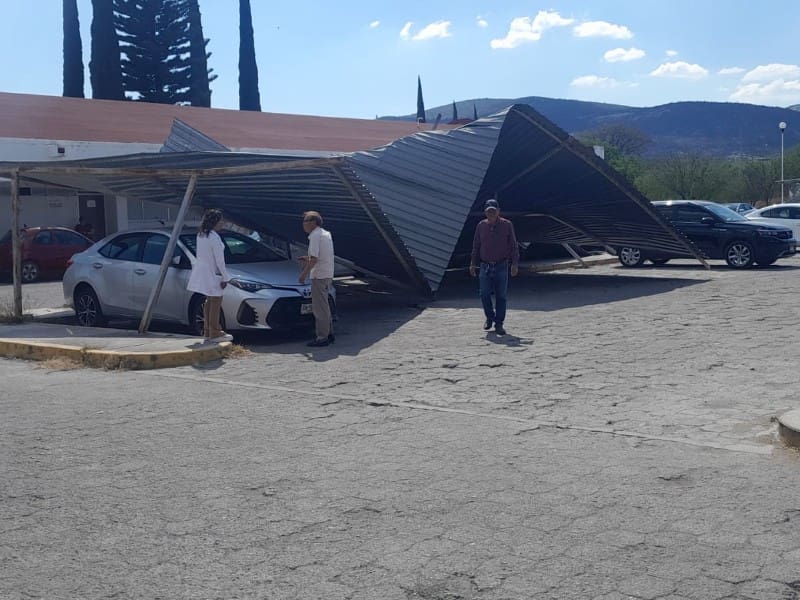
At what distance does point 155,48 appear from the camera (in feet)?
178

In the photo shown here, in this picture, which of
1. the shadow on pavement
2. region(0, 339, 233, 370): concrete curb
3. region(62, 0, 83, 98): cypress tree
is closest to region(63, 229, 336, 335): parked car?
region(0, 339, 233, 370): concrete curb

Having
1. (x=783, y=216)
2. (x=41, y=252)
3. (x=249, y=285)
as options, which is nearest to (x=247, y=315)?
(x=249, y=285)

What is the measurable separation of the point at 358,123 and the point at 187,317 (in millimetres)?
29590

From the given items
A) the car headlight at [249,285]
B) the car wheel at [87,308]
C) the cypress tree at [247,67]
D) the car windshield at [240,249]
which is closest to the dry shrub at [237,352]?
the car headlight at [249,285]

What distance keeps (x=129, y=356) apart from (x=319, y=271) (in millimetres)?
2430

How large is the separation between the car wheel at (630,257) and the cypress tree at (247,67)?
37.9m

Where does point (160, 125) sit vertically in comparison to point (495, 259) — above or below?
above

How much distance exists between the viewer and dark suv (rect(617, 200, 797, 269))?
67.2ft

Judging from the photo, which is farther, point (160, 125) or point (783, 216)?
point (160, 125)

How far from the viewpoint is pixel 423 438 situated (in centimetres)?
698

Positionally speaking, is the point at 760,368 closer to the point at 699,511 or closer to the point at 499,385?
the point at 499,385

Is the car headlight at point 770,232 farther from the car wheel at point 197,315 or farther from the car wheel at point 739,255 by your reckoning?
the car wheel at point 197,315

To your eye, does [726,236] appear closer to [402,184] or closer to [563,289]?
[563,289]

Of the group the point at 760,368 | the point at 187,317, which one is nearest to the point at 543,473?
the point at 760,368
